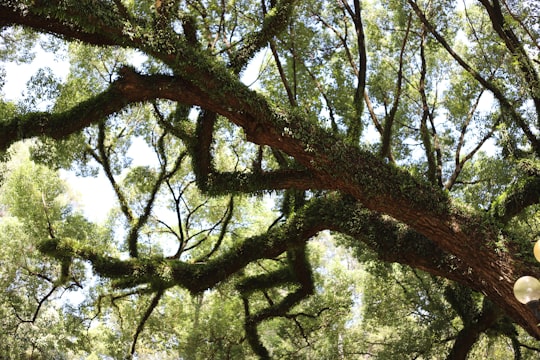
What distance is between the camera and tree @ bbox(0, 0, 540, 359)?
16.7ft

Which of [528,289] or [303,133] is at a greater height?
[303,133]

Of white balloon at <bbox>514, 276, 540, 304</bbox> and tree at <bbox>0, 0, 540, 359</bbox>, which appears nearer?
white balloon at <bbox>514, 276, 540, 304</bbox>

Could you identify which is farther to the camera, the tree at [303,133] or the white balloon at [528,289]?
the tree at [303,133]

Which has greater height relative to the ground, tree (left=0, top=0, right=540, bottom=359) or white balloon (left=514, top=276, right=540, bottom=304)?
tree (left=0, top=0, right=540, bottom=359)

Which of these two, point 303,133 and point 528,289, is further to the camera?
point 303,133

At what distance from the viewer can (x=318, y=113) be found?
8.41 metres

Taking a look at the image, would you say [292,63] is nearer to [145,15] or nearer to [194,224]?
[145,15]

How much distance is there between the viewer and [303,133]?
16.9ft

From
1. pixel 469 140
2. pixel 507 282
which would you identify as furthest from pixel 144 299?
pixel 507 282

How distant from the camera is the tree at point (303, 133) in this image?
5.10 metres

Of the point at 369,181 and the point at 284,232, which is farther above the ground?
the point at 284,232

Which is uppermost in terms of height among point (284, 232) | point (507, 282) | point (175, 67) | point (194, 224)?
point (194, 224)

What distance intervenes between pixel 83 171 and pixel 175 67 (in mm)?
5148

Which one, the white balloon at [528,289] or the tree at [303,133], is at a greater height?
the tree at [303,133]
